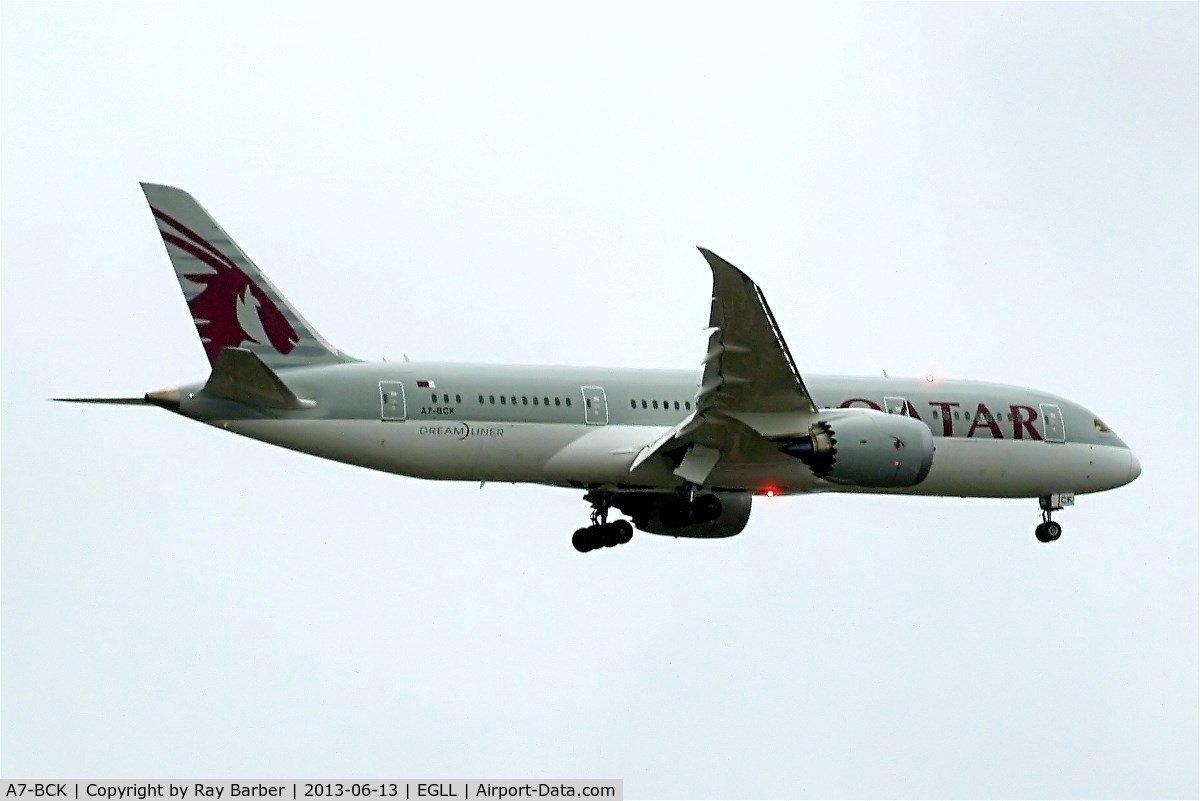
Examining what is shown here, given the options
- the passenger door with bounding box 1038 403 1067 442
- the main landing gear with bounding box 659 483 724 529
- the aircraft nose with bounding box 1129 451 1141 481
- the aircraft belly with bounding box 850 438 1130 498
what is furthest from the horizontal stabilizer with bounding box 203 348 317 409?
the aircraft nose with bounding box 1129 451 1141 481

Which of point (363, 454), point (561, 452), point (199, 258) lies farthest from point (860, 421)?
point (199, 258)

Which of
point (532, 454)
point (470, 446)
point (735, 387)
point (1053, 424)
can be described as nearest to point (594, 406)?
point (532, 454)

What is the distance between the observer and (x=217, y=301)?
3256 cm

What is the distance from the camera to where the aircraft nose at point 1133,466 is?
38562 millimetres

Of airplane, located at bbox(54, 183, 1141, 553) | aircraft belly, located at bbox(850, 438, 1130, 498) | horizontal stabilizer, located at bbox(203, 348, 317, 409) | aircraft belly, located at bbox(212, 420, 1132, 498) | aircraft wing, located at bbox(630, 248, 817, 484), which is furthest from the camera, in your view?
aircraft belly, located at bbox(850, 438, 1130, 498)

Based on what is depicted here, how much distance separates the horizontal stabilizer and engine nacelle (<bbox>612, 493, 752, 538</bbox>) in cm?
758

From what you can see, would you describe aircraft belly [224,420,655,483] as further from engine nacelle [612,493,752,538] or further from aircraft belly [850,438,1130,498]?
aircraft belly [850,438,1130,498]

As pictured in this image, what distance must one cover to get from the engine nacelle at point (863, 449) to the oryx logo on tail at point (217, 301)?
8678 mm

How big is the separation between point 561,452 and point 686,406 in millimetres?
2668

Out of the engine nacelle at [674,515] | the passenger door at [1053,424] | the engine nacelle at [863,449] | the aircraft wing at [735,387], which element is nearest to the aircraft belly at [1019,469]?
the passenger door at [1053,424]

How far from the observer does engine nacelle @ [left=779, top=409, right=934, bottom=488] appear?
3191 cm

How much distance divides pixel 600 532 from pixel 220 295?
8.34 meters

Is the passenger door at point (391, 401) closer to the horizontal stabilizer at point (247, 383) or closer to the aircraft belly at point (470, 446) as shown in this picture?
the aircraft belly at point (470, 446)

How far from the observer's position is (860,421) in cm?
3216
